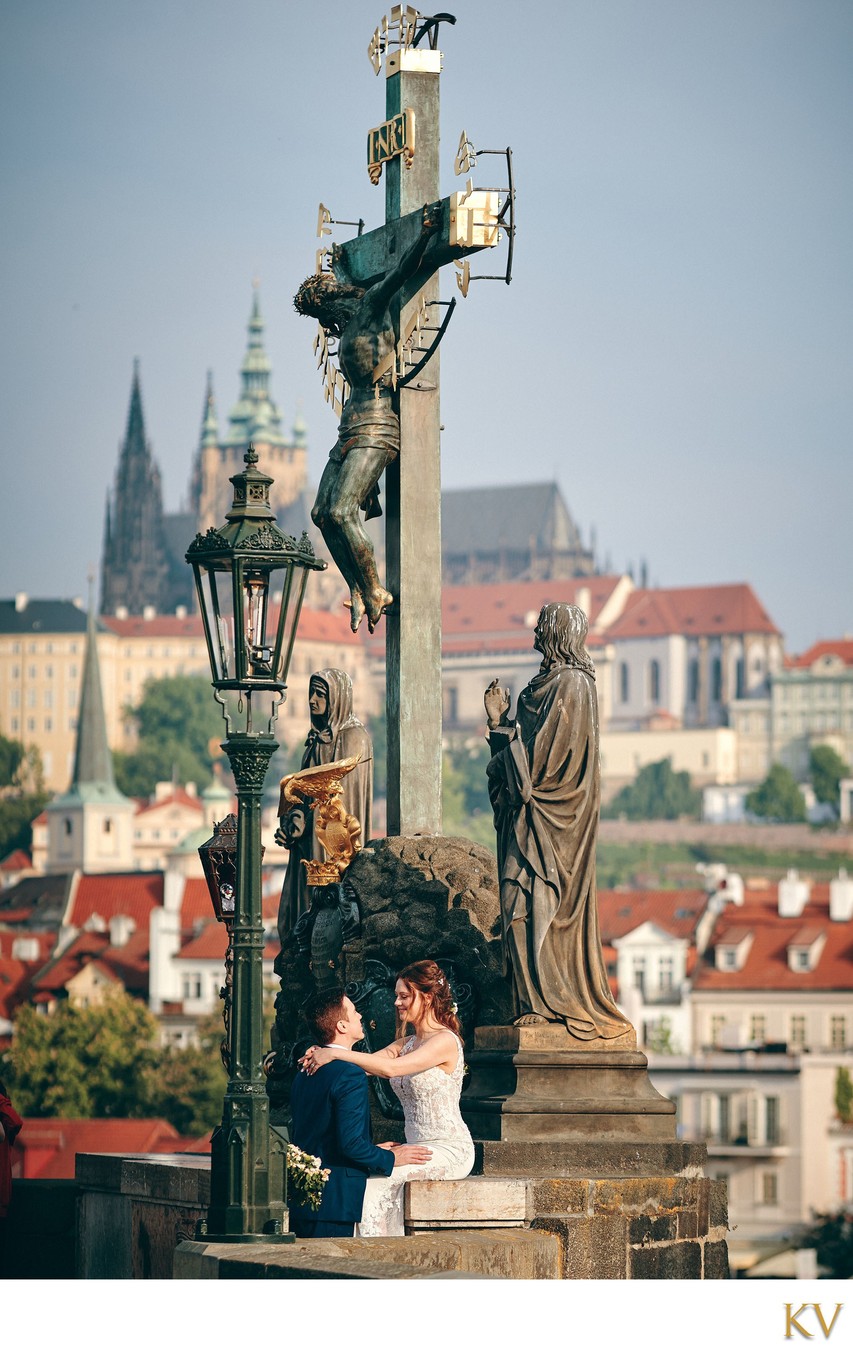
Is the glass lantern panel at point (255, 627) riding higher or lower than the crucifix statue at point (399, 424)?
lower

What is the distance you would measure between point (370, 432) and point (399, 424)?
0.16 m

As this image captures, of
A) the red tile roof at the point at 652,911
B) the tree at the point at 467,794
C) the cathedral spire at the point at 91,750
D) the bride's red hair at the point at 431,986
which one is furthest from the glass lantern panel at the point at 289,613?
the cathedral spire at the point at 91,750

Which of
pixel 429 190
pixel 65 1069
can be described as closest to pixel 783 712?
pixel 65 1069

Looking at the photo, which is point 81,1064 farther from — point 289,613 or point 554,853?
point 289,613

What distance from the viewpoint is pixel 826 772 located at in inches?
7116

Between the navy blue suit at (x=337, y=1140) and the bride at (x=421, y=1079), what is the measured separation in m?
0.06

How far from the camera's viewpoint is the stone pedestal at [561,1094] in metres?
10.8

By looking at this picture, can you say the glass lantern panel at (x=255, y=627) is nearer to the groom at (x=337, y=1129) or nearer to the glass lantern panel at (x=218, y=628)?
the glass lantern panel at (x=218, y=628)

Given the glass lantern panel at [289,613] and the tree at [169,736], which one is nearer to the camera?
the glass lantern panel at [289,613]

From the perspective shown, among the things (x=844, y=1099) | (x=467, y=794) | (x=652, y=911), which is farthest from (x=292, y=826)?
(x=467, y=794)

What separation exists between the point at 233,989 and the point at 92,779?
489 ft

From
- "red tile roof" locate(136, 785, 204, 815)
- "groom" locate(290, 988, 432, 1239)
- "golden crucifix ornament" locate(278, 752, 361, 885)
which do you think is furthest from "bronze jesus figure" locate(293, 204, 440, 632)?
"red tile roof" locate(136, 785, 204, 815)

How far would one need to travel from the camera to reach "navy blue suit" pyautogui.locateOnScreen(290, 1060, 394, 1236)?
9.30 meters

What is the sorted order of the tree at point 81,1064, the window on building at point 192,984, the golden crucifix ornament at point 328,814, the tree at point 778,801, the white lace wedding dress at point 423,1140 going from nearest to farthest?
1. the white lace wedding dress at point 423,1140
2. the golden crucifix ornament at point 328,814
3. the tree at point 81,1064
4. the window on building at point 192,984
5. the tree at point 778,801
